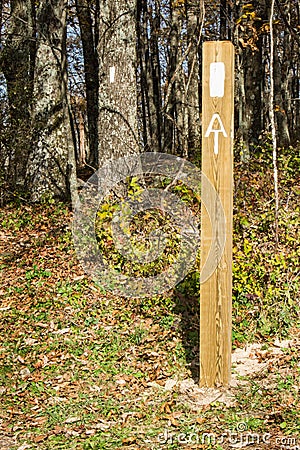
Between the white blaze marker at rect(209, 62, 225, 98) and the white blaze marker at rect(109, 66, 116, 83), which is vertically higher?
the white blaze marker at rect(109, 66, 116, 83)

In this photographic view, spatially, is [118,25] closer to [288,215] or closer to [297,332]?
[288,215]

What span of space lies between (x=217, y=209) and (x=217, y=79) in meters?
1.07

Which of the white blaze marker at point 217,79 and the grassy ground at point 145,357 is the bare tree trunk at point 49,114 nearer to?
the grassy ground at point 145,357

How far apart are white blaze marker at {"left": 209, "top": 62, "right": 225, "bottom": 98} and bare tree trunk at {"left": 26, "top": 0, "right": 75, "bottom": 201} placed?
6399 mm

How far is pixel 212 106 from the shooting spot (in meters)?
4.52

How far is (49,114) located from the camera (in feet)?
35.7

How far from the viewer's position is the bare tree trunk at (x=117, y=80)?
27.4 feet

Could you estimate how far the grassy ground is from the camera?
14.2ft

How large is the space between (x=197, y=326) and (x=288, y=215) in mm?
1999

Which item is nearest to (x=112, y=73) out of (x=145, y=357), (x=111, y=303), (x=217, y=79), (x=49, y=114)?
(x=49, y=114)
